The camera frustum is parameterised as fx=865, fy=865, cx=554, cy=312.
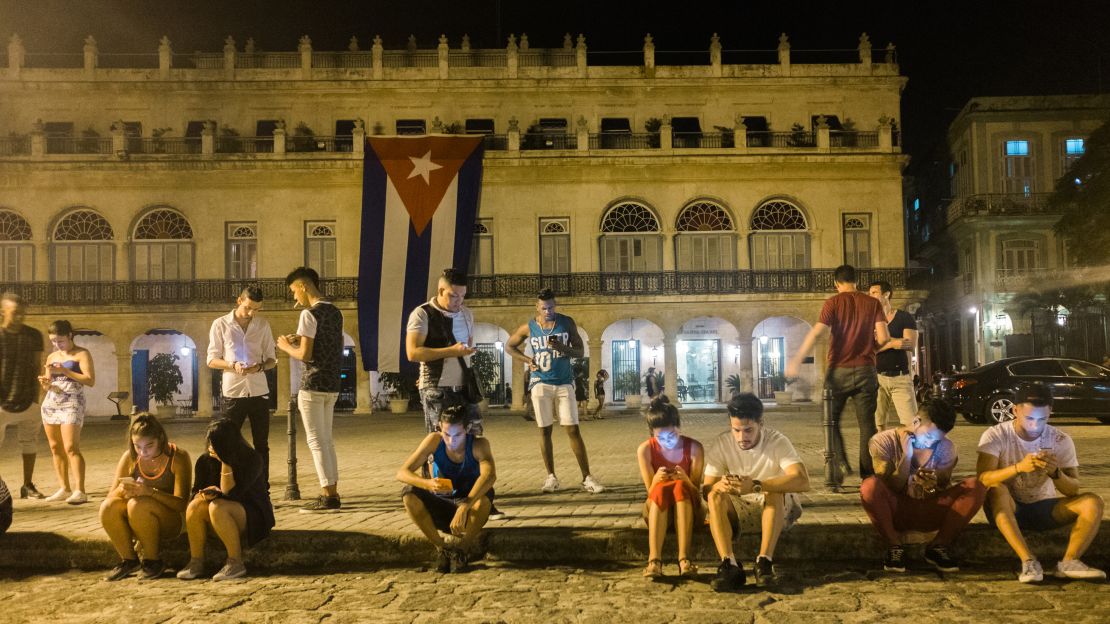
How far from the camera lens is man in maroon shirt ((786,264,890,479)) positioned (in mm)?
6969

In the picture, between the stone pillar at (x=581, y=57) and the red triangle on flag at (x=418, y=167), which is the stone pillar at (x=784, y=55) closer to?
the stone pillar at (x=581, y=57)

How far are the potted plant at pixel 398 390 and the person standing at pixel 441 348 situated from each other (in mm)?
20933

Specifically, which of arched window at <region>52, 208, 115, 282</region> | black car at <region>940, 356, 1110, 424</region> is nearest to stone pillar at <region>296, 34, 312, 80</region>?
arched window at <region>52, 208, 115, 282</region>

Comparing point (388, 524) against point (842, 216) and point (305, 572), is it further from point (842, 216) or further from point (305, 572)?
point (842, 216)

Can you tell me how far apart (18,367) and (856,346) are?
23.9 feet

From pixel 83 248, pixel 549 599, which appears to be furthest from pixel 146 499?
pixel 83 248

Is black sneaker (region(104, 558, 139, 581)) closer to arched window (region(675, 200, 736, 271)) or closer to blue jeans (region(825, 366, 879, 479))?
blue jeans (region(825, 366, 879, 479))

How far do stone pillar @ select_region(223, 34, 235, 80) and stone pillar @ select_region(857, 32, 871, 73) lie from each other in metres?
21.7

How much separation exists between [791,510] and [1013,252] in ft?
106

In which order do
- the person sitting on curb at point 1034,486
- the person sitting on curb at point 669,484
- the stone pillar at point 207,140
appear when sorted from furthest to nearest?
the stone pillar at point 207,140
the person sitting on curb at point 669,484
the person sitting on curb at point 1034,486

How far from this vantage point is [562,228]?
96.5 feet

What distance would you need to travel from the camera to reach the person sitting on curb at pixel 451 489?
17.9 feet

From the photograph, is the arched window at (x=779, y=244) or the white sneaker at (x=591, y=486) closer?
Result: the white sneaker at (x=591, y=486)

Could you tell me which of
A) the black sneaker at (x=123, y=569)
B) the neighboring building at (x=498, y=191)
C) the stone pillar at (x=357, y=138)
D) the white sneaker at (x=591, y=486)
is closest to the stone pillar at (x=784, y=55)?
the neighboring building at (x=498, y=191)
